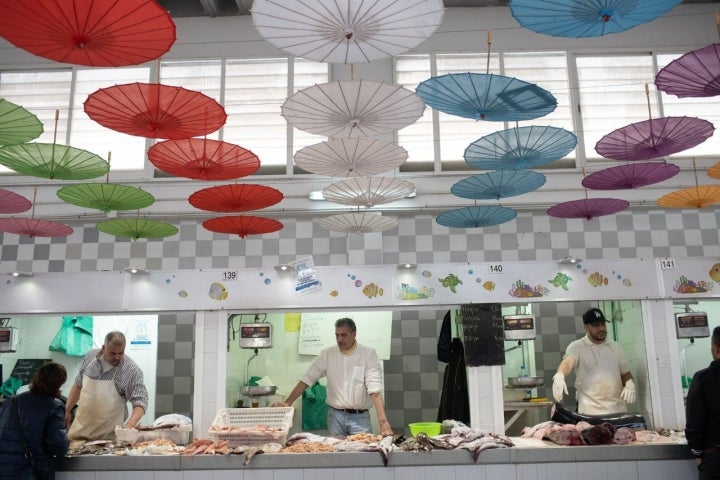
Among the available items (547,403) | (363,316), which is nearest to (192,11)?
(363,316)

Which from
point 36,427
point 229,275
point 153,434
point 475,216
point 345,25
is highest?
point 345,25

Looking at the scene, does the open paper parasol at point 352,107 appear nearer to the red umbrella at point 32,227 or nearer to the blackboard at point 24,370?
the red umbrella at point 32,227

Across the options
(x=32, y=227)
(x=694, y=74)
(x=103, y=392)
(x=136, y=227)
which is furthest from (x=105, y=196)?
(x=694, y=74)

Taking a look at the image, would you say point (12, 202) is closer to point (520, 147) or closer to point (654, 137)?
point (520, 147)

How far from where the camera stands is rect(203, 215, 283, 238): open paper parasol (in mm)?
6922

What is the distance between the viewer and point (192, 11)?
9.91 meters

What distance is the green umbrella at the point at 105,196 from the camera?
247 inches

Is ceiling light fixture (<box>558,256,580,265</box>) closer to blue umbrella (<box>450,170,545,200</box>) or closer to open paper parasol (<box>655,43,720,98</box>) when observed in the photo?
blue umbrella (<box>450,170,545,200</box>)

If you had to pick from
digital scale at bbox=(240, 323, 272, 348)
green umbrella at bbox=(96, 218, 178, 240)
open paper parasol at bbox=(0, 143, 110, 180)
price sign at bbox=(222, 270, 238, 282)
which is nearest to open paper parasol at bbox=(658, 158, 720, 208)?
digital scale at bbox=(240, 323, 272, 348)

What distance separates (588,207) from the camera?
7.02 meters

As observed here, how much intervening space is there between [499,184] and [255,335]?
3121 millimetres

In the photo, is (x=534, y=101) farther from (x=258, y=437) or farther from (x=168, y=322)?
(x=168, y=322)

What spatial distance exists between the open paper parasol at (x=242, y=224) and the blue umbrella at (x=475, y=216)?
5.97ft

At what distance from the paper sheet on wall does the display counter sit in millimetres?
3703
